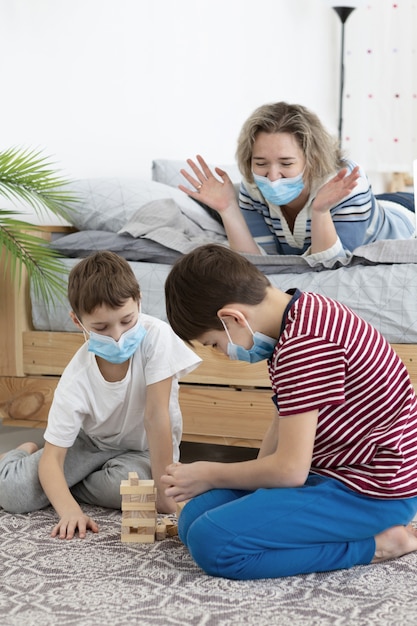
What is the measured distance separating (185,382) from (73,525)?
1.82 feet

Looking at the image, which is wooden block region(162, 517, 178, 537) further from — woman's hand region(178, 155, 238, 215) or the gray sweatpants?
woman's hand region(178, 155, 238, 215)

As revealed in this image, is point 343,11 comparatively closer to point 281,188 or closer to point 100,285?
point 281,188

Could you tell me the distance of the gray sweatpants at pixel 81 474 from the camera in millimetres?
1606

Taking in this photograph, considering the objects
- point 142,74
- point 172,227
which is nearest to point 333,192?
point 172,227

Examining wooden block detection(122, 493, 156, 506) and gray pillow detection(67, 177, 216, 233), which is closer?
wooden block detection(122, 493, 156, 506)

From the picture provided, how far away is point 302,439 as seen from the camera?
46.8 inches

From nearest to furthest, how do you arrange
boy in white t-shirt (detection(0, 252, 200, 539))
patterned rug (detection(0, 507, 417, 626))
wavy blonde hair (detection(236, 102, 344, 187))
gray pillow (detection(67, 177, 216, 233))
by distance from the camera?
1. patterned rug (detection(0, 507, 417, 626))
2. boy in white t-shirt (detection(0, 252, 200, 539))
3. wavy blonde hair (detection(236, 102, 344, 187))
4. gray pillow (detection(67, 177, 216, 233))

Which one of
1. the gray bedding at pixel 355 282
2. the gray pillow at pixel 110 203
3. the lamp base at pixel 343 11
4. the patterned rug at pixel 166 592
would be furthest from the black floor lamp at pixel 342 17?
the patterned rug at pixel 166 592

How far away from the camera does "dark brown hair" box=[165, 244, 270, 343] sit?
3.99 feet

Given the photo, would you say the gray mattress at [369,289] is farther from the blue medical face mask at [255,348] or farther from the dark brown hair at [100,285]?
the blue medical face mask at [255,348]

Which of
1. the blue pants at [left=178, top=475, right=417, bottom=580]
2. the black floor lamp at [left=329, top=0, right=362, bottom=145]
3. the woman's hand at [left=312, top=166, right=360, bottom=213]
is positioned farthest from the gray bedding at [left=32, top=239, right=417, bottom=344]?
the black floor lamp at [left=329, top=0, right=362, bottom=145]

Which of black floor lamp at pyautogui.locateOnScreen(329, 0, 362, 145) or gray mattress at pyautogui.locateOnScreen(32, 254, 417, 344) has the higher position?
black floor lamp at pyautogui.locateOnScreen(329, 0, 362, 145)

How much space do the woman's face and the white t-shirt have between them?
523 millimetres

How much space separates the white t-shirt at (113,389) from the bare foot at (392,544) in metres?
0.50
